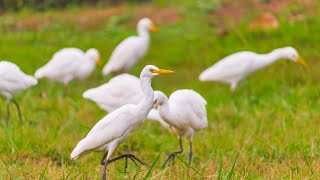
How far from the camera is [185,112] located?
244 inches

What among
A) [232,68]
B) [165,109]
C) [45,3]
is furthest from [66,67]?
[45,3]

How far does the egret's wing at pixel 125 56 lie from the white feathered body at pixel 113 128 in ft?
19.8

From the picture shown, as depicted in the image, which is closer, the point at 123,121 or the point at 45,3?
the point at 123,121

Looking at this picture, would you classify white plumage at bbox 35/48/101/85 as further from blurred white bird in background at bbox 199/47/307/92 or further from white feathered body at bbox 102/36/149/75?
blurred white bird in background at bbox 199/47/307/92

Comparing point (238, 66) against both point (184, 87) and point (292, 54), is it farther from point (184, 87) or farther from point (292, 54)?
point (184, 87)

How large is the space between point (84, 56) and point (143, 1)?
Result: 27.5ft

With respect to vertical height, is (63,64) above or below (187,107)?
below

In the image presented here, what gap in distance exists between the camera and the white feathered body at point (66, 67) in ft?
32.3

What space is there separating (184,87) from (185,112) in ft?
14.9

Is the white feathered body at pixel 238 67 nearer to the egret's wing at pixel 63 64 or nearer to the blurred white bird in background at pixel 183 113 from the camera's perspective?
the egret's wing at pixel 63 64

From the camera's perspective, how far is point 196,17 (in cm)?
1559

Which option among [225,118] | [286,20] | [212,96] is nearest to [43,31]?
[286,20]

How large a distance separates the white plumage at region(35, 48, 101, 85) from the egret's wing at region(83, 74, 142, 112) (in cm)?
222

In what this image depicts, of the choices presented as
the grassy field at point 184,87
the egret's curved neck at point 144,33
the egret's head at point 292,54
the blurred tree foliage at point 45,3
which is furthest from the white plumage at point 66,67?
the blurred tree foliage at point 45,3
